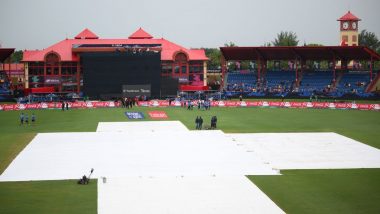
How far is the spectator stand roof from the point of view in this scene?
8562cm

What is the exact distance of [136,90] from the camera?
77.2 m

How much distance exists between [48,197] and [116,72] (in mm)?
52947

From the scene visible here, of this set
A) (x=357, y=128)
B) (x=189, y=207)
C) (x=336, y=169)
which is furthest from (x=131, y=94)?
(x=189, y=207)

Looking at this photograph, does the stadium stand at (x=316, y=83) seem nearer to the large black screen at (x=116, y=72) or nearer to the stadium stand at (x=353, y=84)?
the stadium stand at (x=353, y=84)

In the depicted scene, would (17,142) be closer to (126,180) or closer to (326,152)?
(126,180)

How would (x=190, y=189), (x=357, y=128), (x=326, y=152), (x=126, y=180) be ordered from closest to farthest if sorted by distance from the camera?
(x=190, y=189) → (x=126, y=180) → (x=326, y=152) → (x=357, y=128)

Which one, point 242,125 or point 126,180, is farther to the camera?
point 242,125

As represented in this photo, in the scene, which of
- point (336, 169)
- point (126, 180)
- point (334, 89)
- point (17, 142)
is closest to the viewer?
point (126, 180)

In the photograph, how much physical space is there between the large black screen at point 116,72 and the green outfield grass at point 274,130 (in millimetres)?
11324

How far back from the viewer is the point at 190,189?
2683 centimetres

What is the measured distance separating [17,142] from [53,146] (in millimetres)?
3410

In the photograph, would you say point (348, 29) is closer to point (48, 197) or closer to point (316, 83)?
point (316, 83)

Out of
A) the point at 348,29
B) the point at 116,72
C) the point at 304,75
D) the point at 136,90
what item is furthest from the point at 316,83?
the point at 116,72

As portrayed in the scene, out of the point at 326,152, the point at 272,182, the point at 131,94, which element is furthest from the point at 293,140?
the point at 131,94
